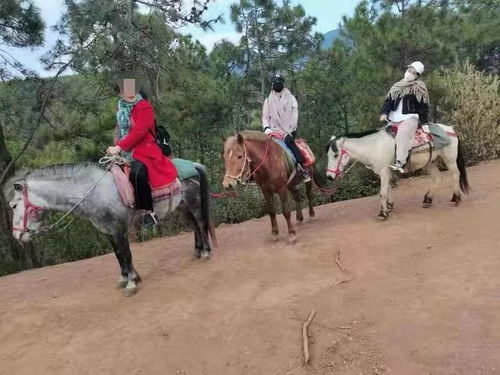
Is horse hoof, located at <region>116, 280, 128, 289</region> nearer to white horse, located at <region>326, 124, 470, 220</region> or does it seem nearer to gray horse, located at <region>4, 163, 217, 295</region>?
gray horse, located at <region>4, 163, 217, 295</region>

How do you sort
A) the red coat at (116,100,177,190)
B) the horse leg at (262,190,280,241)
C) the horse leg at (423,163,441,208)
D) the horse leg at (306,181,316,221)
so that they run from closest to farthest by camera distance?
the red coat at (116,100,177,190) → the horse leg at (262,190,280,241) → the horse leg at (423,163,441,208) → the horse leg at (306,181,316,221)

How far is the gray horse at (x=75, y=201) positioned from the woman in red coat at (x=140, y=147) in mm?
240

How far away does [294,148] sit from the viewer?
667 centimetres

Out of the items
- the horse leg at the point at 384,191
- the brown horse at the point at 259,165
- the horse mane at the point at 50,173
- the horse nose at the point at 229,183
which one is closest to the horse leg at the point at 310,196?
the brown horse at the point at 259,165

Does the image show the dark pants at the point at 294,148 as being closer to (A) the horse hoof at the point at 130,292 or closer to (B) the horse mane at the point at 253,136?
(B) the horse mane at the point at 253,136

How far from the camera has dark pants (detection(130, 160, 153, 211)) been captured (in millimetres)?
5098

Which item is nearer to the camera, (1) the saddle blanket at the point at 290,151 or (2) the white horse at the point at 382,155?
(1) the saddle blanket at the point at 290,151

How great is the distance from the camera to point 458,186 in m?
7.20

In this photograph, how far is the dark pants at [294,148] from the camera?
665 cm

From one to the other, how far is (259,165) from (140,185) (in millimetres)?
1552

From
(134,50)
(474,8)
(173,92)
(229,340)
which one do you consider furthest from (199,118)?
(474,8)

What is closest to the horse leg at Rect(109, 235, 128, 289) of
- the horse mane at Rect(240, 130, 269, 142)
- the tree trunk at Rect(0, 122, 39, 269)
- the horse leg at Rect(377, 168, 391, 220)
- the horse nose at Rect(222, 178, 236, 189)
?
the horse nose at Rect(222, 178, 236, 189)

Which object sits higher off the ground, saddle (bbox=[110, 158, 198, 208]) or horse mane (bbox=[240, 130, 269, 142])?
horse mane (bbox=[240, 130, 269, 142])

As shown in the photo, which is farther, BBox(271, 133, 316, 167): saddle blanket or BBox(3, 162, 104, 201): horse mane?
BBox(271, 133, 316, 167): saddle blanket
